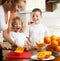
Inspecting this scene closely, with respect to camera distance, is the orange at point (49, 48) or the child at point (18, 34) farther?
the child at point (18, 34)

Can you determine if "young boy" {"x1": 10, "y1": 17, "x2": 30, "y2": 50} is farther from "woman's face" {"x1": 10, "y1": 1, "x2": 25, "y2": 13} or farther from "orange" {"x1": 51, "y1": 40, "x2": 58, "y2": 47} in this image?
"orange" {"x1": 51, "y1": 40, "x2": 58, "y2": 47}

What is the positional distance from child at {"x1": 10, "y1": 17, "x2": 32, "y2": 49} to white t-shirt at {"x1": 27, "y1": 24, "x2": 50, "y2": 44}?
66 millimetres

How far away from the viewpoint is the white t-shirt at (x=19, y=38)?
188cm

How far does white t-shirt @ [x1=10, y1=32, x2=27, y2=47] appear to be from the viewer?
188 cm

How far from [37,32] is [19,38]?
0.58ft

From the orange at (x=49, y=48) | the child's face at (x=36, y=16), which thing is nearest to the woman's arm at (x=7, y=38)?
the child's face at (x=36, y=16)

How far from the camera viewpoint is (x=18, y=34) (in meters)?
1.87

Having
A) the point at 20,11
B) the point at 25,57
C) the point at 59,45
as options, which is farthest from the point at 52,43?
the point at 20,11

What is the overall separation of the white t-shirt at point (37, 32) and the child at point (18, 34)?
0.22 feet

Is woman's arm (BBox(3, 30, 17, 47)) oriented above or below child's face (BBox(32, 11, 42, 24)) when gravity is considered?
below

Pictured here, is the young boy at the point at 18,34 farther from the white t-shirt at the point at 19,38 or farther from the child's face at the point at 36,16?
the child's face at the point at 36,16

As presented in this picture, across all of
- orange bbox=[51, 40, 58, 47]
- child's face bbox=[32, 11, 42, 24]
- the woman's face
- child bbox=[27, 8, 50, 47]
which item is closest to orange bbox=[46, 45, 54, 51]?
orange bbox=[51, 40, 58, 47]

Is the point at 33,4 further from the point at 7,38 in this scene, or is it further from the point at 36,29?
the point at 7,38

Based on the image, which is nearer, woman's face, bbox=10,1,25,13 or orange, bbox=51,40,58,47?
orange, bbox=51,40,58,47
